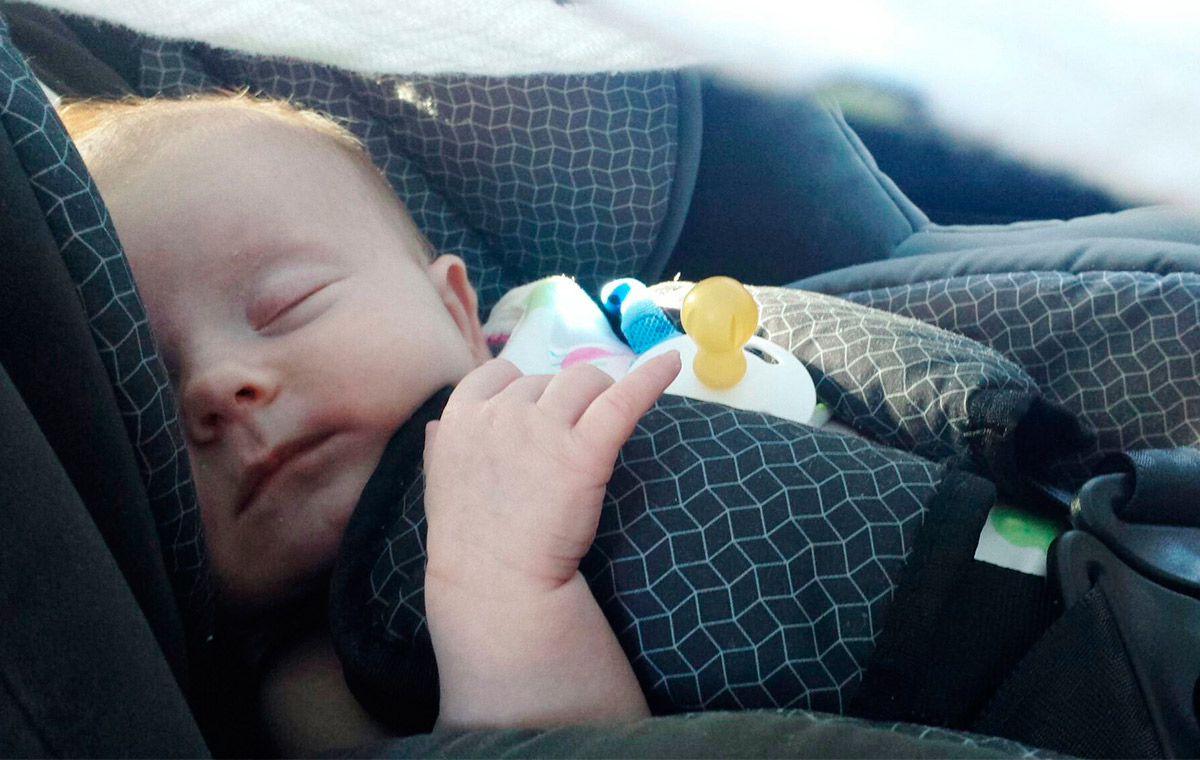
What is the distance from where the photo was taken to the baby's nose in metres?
0.63

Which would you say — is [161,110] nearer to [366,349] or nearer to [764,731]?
[366,349]

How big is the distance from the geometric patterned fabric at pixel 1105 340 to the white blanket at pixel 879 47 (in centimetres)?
9

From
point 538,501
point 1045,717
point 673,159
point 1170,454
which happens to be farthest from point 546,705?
point 673,159

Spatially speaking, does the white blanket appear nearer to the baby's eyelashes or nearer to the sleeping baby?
the sleeping baby

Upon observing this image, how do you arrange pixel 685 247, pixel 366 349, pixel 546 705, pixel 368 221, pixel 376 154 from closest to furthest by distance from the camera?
pixel 546 705 < pixel 366 349 < pixel 368 221 < pixel 376 154 < pixel 685 247

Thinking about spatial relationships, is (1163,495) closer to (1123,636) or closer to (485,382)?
(1123,636)

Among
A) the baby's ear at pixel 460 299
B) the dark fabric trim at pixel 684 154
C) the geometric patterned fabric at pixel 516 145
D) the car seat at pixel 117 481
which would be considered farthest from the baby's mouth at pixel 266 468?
the dark fabric trim at pixel 684 154

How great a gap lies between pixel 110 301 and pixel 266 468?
22 centimetres

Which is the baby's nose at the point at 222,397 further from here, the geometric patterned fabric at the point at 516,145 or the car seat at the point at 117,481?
the geometric patterned fabric at the point at 516,145

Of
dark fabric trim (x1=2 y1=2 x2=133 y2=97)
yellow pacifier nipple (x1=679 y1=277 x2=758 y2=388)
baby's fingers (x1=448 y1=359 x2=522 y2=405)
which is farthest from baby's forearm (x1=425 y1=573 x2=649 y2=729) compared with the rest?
dark fabric trim (x1=2 y1=2 x2=133 y2=97)

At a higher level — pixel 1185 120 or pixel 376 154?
pixel 1185 120

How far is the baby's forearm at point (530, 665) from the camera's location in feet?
1.64

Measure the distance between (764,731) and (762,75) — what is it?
775mm

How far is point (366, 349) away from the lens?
2.26 ft
